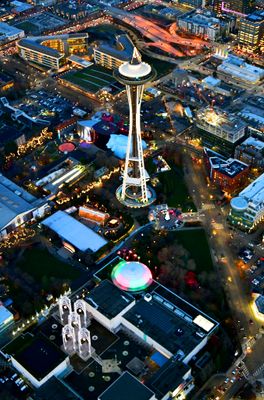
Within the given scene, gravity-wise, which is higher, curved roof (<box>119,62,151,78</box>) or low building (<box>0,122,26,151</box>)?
curved roof (<box>119,62,151,78</box>)

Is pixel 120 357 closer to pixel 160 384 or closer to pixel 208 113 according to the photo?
pixel 160 384

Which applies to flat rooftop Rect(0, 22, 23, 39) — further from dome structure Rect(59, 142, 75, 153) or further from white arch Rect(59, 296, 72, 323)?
white arch Rect(59, 296, 72, 323)

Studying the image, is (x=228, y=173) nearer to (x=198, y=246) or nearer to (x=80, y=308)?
(x=198, y=246)

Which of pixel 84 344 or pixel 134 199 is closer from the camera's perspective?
pixel 84 344

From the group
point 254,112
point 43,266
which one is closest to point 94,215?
point 43,266

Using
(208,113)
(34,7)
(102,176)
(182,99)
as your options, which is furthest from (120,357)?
(34,7)

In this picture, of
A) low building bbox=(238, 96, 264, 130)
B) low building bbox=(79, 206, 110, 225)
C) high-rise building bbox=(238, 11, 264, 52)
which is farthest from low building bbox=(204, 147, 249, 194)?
high-rise building bbox=(238, 11, 264, 52)

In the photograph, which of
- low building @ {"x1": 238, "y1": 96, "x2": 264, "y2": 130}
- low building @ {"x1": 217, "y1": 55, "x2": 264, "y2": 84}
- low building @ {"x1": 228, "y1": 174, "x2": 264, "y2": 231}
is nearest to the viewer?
low building @ {"x1": 228, "y1": 174, "x2": 264, "y2": 231}
